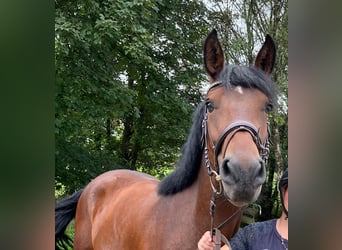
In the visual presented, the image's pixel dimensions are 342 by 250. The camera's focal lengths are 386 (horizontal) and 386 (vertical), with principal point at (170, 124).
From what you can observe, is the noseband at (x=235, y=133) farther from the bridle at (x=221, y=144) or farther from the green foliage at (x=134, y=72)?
the green foliage at (x=134, y=72)

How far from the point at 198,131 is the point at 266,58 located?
0.35 meters

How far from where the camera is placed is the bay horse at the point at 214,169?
42.6 inches

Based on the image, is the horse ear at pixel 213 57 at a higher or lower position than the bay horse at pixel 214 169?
higher

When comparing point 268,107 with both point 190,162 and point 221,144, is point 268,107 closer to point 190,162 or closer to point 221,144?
point 221,144

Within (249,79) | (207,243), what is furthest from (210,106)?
(207,243)

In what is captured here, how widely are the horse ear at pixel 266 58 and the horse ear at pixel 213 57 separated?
13 cm

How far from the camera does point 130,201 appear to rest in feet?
6.06

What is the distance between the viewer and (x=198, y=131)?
1.38 metres

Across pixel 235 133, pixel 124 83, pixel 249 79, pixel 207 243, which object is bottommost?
pixel 207 243

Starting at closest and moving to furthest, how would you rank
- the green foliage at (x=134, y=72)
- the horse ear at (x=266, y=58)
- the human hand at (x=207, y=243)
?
the human hand at (x=207, y=243)
the horse ear at (x=266, y=58)
the green foliage at (x=134, y=72)

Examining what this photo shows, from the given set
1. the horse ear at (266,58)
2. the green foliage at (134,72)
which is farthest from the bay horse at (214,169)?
the green foliage at (134,72)

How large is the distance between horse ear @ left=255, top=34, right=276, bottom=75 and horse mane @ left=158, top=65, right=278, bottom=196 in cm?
8
